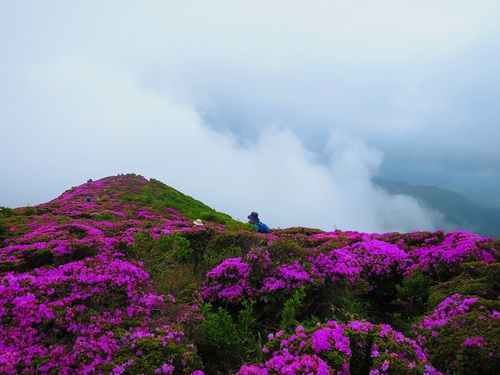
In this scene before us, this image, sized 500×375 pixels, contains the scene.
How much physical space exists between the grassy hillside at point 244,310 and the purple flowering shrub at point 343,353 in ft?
0.04

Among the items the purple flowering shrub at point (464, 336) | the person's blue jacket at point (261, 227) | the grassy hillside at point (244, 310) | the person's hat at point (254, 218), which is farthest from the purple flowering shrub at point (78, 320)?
the person's hat at point (254, 218)

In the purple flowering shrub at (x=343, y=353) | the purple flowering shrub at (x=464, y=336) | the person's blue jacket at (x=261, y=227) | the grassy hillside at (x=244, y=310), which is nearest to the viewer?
the purple flowering shrub at (x=343, y=353)

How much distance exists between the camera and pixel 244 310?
500cm

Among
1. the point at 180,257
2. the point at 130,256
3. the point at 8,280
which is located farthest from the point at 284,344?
the point at 180,257

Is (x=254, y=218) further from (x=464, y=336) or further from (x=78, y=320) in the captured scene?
(x=78, y=320)

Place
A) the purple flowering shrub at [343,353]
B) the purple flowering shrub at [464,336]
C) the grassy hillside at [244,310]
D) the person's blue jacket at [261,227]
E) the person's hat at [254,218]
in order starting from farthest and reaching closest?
the person's hat at [254,218] < the person's blue jacket at [261,227] < the purple flowering shrub at [464,336] < the grassy hillside at [244,310] < the purple flowering shrub at [343,353]

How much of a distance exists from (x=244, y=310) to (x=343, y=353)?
2.03 m

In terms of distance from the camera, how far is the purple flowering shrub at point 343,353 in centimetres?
312

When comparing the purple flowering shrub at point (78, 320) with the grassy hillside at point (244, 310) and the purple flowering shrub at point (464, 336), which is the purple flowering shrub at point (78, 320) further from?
the purple flowering shrub at point (464, 336)

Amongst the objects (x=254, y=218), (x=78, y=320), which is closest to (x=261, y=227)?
(x=254, y=218)

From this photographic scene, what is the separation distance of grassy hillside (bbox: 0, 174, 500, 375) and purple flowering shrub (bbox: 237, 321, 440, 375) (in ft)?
0.04

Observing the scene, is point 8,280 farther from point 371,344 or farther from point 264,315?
point 371,344

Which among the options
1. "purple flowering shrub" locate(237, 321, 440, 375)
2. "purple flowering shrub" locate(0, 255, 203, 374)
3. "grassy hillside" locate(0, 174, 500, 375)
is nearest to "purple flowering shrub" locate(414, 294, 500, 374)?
"grassy hillside" locate(0, 174, 500, 375)

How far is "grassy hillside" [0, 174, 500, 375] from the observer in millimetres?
3496
